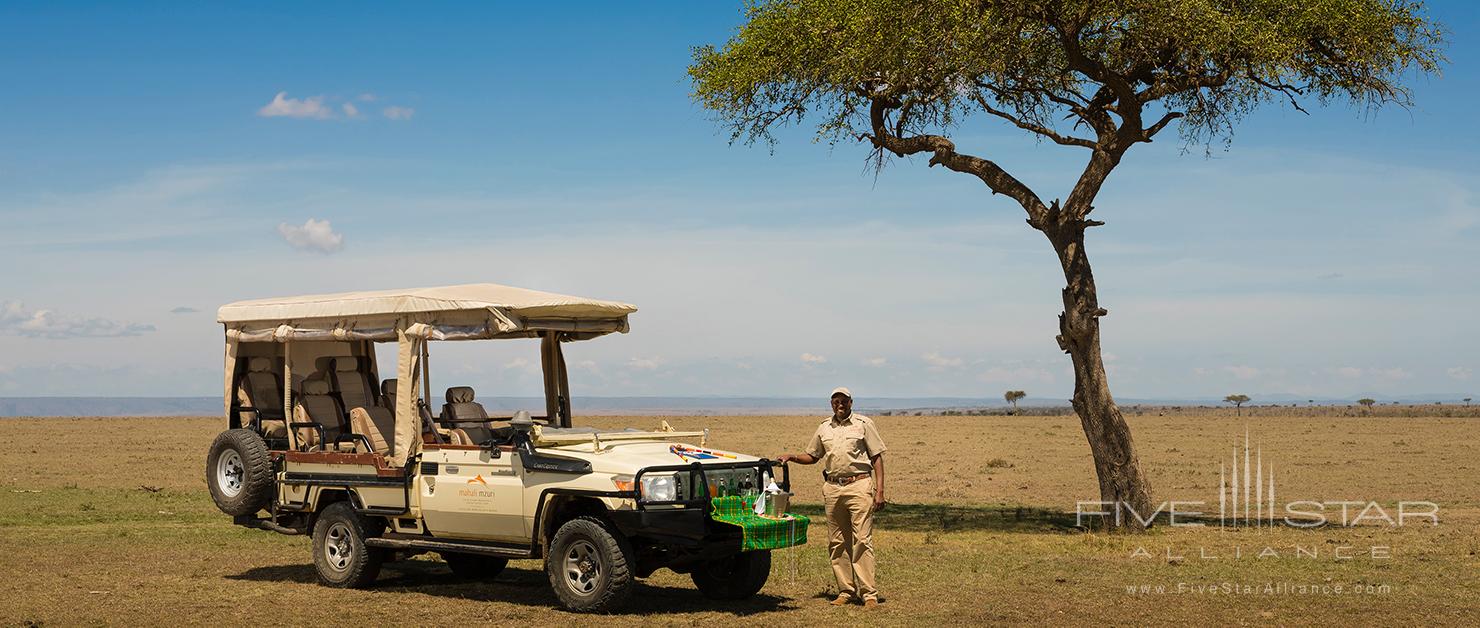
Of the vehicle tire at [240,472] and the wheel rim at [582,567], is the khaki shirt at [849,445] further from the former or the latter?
the vehicle tire at [240,472]

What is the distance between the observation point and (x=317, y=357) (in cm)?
1653

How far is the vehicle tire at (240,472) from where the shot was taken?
615 inches

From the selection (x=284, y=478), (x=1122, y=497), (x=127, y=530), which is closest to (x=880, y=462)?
(x=284, y=478)

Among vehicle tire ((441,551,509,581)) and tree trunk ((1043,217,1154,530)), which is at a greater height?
tree trunk ((1043,217,1154,530))

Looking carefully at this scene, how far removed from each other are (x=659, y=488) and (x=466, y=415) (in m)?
3.56

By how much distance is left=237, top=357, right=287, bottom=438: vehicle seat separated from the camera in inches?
648

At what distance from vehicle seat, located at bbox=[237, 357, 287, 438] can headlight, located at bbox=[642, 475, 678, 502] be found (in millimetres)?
5638

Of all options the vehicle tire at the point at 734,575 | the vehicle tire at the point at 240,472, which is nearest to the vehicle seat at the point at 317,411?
the vehicle tire at the point at 240,472

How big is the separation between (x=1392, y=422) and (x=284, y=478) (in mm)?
74161

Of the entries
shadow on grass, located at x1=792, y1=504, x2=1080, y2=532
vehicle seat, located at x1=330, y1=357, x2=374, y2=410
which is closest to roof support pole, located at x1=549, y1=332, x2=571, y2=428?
vehicle seat, located at x1=330, y1=357, x2=374, y2=410

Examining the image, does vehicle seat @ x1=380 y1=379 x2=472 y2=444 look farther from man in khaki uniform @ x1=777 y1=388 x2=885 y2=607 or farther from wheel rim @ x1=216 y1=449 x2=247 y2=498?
man in khaki uniform @ x1=777 y1=388 x2=885 y2=607

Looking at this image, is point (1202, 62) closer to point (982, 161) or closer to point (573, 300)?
point (982, 161)

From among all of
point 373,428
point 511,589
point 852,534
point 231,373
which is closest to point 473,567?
point 511,589

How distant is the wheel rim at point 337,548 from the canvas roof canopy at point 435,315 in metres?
2.01
